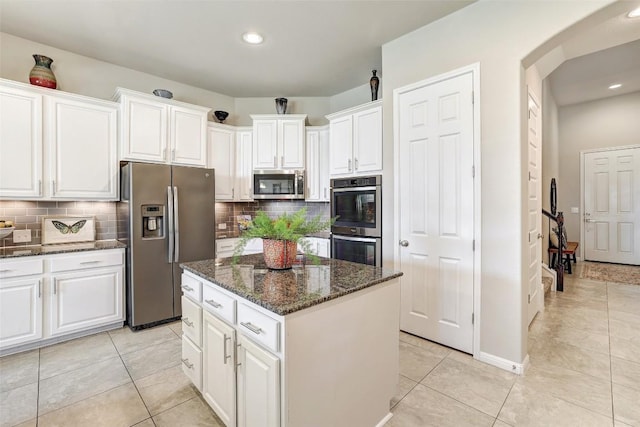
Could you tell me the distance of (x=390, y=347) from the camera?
1719 millimetres

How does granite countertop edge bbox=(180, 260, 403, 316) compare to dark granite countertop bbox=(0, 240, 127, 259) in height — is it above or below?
below

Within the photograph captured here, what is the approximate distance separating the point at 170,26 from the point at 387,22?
2.00m

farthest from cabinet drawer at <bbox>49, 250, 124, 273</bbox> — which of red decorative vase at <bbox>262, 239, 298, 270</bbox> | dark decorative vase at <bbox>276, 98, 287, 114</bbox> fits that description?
dark decorative vase at <bbox>276, 98, 287, 114</bbox>

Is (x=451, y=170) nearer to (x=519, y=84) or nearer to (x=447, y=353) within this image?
(x=519, y=84)

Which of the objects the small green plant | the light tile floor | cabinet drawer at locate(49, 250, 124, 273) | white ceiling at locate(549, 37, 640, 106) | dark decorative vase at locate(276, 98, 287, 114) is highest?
white ceiling at locate(549, 37, 640, 106)

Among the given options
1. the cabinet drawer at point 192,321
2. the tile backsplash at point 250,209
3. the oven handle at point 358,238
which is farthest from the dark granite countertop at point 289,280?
the tile backsplash at point 250,209

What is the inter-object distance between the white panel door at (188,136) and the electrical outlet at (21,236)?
153 centimetres

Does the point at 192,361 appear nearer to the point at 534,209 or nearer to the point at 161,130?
the point at 161,130

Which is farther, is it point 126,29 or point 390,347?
point 126,29

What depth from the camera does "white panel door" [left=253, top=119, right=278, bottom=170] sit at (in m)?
4.12

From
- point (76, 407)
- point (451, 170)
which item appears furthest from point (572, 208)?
point (76, 407)

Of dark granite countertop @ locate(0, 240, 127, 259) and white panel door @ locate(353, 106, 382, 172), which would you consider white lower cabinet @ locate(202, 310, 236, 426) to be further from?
white panel door @ locate(353, 106, 382, 172)

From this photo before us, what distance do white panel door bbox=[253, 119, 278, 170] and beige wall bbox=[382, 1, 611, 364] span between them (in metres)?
2.45

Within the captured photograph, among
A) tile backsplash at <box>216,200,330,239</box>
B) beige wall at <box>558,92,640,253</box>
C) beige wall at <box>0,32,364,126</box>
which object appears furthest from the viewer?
beige wall at <box>558,92,640,253</box>
